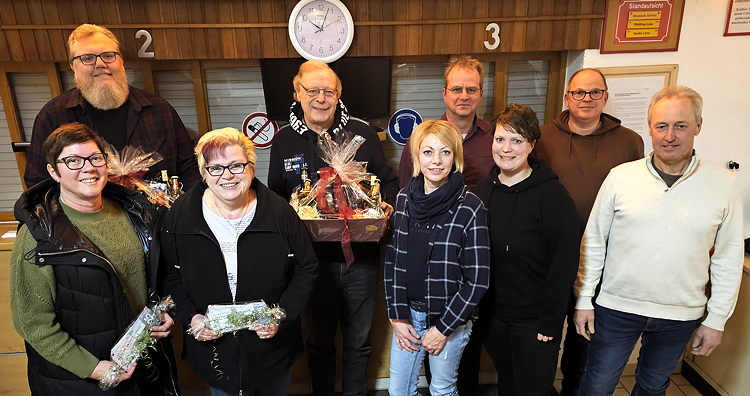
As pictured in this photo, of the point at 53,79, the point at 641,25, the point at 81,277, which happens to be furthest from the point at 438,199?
the point at 53,79

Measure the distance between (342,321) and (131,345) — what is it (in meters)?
0.99

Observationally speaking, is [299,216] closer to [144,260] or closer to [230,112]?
[144,260]

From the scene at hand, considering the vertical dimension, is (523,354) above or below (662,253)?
below

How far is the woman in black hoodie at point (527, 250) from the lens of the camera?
70.6 inches

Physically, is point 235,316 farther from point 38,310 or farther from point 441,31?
point 441,31

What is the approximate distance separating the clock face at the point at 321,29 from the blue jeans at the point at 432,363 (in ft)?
5.55

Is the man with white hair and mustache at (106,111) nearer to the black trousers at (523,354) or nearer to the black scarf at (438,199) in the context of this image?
the black scarf at (438,199)

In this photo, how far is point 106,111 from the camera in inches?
90.7

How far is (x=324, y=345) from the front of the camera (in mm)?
2330

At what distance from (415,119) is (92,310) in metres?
2.33

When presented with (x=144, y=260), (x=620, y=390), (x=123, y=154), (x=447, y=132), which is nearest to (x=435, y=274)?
(x=447, y=132)

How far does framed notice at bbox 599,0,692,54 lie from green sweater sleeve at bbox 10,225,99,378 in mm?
3095

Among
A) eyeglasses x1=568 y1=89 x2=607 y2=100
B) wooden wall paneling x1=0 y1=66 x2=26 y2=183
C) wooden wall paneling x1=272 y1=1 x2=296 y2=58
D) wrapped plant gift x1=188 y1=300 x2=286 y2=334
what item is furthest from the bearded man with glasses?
wooden wall paneling x1=0 y1=66 x2=26 y2=183

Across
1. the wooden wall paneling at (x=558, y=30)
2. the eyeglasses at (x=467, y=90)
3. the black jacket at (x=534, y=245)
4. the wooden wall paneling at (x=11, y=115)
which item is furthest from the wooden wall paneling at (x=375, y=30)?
the wooden wall paneling at (x=11, y=115)
